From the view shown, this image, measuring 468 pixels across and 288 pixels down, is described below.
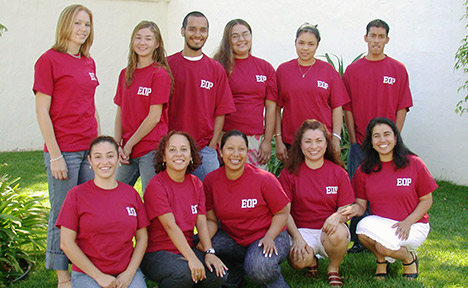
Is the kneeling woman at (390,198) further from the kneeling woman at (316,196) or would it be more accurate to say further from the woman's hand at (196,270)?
the woman's hand at (196,270)

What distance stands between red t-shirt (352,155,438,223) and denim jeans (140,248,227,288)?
1450mm

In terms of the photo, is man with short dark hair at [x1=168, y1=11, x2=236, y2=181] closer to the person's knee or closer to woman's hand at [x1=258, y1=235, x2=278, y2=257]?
woman's hand at [x1=258, y1=235, x2=278, y2=257]

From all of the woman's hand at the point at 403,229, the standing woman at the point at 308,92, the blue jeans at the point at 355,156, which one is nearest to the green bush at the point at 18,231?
the standing woman at the point at 308,92

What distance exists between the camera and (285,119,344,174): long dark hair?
4.38 meters

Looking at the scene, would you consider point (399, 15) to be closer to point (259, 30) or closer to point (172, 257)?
point (259, 30)

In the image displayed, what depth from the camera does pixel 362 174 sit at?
4.47 meters

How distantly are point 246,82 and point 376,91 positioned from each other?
3.92ft

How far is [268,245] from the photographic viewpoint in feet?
12.7

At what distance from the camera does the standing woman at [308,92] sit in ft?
15.2

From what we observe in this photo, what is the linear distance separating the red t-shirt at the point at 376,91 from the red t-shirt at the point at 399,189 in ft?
1.97

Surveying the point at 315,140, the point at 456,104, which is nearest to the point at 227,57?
the point at 315,140

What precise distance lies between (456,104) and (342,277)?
4078 millimetres

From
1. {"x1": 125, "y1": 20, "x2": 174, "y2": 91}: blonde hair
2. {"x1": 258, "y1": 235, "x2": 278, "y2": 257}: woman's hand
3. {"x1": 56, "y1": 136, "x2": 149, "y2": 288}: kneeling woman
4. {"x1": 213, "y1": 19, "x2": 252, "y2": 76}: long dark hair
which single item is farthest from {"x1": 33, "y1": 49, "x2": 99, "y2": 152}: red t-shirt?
{"x1": 258, "y1": 235, "x2": 278, "y2": 257}: woman's hand

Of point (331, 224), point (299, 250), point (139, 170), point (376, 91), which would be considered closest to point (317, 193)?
point (331, 224)
